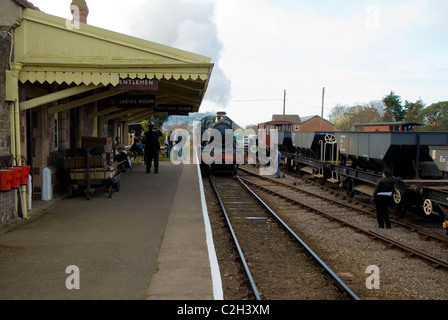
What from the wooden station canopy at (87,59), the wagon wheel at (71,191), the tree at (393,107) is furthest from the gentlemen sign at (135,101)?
the tree at (393,107)

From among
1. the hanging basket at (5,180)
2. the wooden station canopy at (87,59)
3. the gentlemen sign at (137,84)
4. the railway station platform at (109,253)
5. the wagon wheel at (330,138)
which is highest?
the wooden station canopy at (87,59)

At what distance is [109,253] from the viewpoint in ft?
19.9

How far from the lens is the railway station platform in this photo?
4.70m

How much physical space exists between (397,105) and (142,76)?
6488cm

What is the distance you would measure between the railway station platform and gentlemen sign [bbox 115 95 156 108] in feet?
12.8

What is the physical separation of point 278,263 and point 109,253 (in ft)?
9.18

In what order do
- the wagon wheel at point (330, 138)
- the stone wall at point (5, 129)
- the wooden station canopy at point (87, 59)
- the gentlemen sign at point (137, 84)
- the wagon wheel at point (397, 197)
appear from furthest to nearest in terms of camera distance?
the wagon wheel at point (330, 138) < the wagon wheel at point (397, 197) < the gentlemen sign at point (137, 84) < the wooden station canopy at point (87, 59) < the stone wall at point (5, 129)

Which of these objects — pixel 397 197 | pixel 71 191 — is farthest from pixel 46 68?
pixel 397 197

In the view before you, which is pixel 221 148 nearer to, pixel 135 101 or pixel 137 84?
pixel 135 101

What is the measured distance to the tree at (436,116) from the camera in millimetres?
47200

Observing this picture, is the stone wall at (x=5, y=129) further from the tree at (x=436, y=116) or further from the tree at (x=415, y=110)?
the tree at (x=415, y=110)

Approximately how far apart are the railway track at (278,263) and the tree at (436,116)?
43258 millimetres
